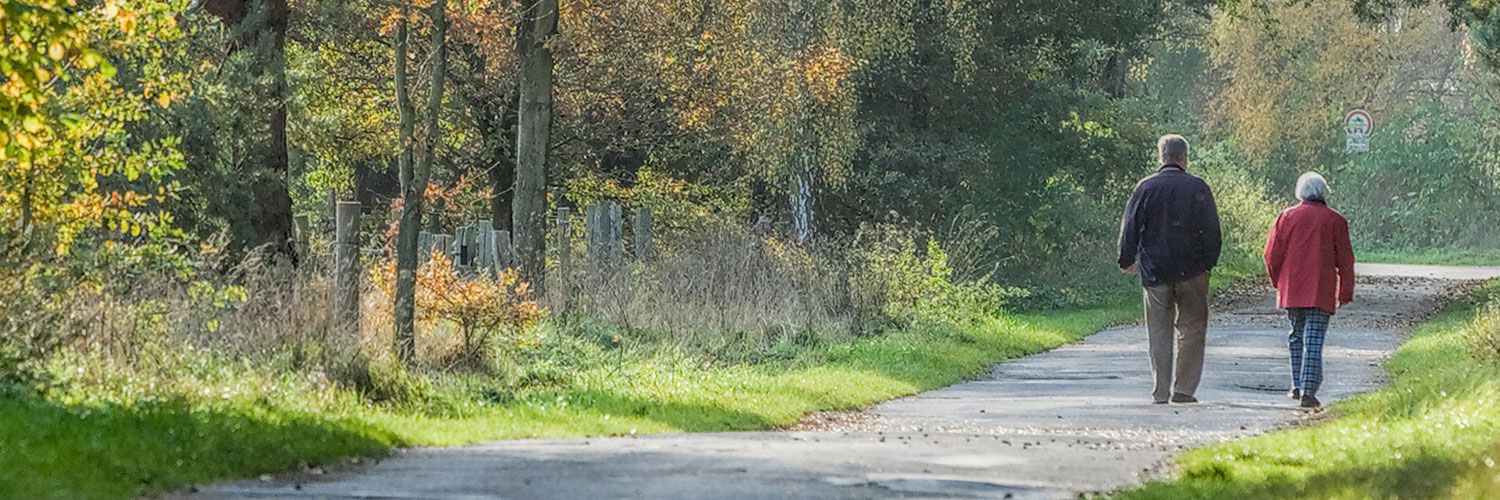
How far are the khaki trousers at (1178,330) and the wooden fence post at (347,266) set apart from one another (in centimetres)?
616

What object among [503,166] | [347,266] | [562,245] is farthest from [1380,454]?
[503,166]

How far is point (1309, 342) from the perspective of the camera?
54.5ft

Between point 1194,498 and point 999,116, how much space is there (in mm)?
26375

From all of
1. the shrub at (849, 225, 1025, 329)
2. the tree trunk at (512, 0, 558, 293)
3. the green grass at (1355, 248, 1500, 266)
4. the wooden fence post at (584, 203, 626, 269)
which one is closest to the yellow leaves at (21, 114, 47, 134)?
the tree trunk at (512, 0, 558, 293)

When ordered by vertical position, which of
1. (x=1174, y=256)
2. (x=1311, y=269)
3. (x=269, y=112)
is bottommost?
(x=1311, y=269)

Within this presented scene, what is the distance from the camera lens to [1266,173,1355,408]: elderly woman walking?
16484 mm

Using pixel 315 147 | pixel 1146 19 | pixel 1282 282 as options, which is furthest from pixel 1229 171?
pixel 1282 282

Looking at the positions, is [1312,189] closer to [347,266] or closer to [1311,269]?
[1311,269]

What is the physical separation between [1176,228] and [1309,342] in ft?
4.97

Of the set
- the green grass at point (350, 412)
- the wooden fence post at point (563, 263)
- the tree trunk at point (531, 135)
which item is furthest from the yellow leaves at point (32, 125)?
the tree trunk at point (531, 135)

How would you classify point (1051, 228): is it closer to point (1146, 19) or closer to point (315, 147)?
point (1146, 19)

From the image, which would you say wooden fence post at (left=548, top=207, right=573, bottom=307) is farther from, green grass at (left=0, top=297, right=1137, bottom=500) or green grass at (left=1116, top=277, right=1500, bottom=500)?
green grass at (left=1116, top=277, right=1500, bottom=500)

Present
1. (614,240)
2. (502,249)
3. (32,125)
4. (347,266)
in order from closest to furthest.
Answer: (32,125) → (347,266) → (502,249) → (614,240)

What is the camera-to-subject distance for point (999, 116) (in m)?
35.9
